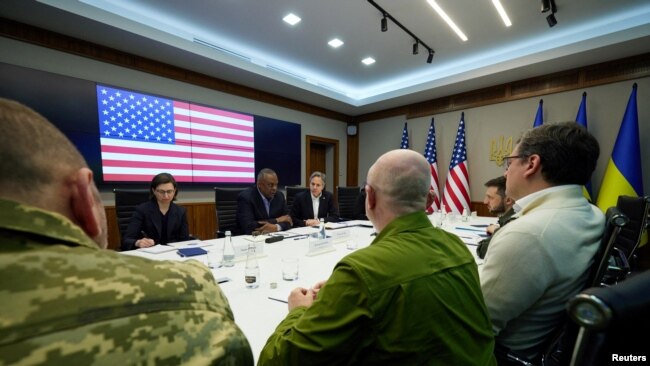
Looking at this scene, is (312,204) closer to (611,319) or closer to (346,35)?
(346,35)

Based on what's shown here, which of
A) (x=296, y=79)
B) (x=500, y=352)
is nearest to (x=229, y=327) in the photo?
(x=500, y=352)

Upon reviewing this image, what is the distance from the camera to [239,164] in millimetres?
4797

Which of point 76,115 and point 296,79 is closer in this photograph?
point 76,115

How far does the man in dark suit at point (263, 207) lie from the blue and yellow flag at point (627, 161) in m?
4.42

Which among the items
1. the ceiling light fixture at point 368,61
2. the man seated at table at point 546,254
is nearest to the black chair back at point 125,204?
the man seated at table at point 546,254

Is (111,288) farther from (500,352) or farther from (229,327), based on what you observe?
(500,352)

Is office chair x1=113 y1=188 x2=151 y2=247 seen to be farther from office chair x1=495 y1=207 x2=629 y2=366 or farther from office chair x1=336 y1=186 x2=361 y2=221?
office chair x1=495 y1=207 x2=629 y2=366

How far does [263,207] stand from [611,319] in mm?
3172

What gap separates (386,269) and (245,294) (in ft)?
2.75

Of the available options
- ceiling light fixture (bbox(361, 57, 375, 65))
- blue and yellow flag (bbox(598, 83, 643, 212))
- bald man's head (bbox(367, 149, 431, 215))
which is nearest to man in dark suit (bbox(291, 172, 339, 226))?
ceiling light fixture (bbox(361, 57, 375, 65))

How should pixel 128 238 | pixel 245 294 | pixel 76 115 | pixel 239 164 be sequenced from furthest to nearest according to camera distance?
1. pixel 239 164
2. pixel 76 115
3. pixel 128 238
4. pixel 245 294

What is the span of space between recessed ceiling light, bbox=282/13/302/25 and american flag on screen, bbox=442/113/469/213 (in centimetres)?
358

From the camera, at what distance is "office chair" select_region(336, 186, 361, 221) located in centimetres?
460

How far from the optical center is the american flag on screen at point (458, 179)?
16.3ft
